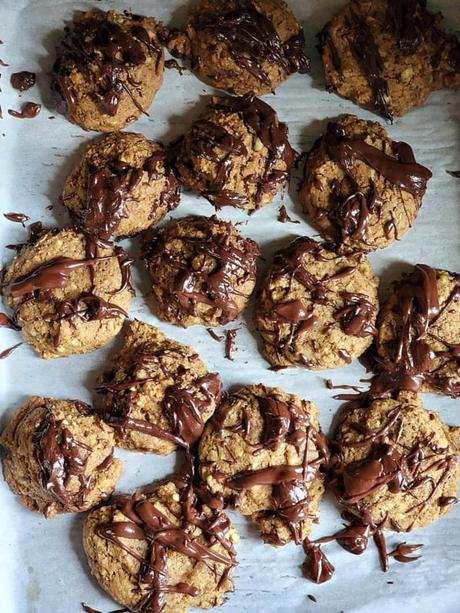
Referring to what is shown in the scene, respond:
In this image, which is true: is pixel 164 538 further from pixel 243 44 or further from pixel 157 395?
pixel 243 44

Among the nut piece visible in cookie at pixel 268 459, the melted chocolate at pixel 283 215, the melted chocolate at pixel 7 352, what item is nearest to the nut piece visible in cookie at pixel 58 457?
the melted chocolate at pixel 7 352

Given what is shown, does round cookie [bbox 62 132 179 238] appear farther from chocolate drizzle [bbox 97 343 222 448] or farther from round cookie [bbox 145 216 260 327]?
chocolate drizzle [bbox 97 343 222 448]

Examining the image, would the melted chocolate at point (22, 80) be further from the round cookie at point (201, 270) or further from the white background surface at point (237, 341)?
the round cookie at point (201, 270)

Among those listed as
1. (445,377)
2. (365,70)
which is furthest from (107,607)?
(365,70)

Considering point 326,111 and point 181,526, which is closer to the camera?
point 181,526

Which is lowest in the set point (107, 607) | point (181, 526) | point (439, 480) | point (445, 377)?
point (107, 607)

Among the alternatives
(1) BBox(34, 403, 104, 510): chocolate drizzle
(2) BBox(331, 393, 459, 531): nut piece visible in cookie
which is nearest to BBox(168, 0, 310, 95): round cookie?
(2) BBox(331, 393, 459, 531): nut piece visible in cookie

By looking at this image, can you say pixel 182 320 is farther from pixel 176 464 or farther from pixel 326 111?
pixel 326 111
